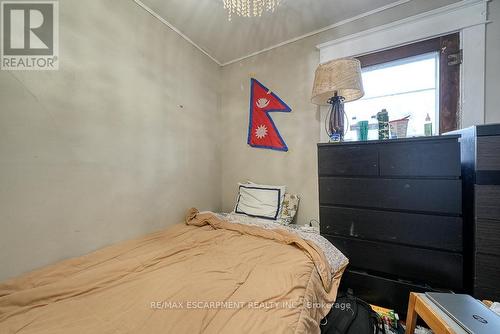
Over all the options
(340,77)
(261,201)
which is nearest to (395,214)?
(340,77)

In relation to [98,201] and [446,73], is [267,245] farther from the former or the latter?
[446,73]

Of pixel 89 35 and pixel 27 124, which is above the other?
pixel 89 35

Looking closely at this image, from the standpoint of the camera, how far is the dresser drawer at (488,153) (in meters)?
1.00

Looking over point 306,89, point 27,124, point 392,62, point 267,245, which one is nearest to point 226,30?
point 306,89

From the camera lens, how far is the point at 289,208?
2.00m

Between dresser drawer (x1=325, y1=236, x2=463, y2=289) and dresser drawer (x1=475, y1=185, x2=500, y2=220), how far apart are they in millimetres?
293

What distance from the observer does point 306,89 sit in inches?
79.9

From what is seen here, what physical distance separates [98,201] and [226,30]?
1894 millimetres

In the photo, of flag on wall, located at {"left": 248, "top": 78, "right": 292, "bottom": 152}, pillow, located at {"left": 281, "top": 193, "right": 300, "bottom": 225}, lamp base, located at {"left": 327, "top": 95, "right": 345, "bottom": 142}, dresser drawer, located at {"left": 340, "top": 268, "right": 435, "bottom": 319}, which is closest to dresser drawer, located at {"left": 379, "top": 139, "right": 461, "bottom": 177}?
lamp base, located at {"left": 327, "top": 95, "right": 345, "bottom": 142}

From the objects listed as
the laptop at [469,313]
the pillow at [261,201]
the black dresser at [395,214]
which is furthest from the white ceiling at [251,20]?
the laptop at [469,313]

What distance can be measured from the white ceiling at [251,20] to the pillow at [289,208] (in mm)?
1677

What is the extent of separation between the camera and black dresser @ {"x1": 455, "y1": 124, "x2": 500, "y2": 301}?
100 centimetres

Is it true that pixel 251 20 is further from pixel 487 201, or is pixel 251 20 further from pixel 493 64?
pixel 487 201

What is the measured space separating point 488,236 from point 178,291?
1570 mm
